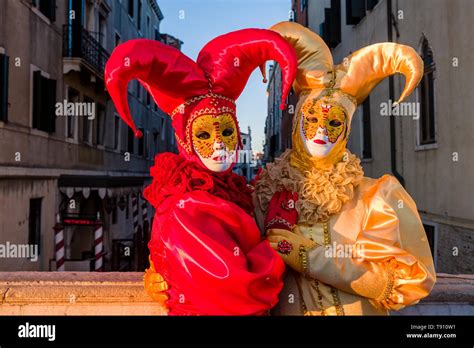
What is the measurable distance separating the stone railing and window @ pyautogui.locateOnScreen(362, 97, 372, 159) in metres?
9.63

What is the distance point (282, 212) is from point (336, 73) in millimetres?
929

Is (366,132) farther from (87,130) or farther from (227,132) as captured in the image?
(227,132)

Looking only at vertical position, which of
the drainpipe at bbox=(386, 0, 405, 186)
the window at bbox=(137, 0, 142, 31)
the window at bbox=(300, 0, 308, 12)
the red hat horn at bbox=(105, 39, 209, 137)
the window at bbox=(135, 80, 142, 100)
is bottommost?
the red hat horn at bbox=(105, 39, 209, 137)

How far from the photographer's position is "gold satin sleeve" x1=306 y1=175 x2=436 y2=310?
209 cm

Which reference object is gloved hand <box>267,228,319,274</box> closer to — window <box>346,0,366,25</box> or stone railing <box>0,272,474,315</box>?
stone railing <box>0,272,474,315</box>

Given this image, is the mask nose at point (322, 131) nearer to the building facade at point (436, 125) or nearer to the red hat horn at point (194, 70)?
the red hat horn at point (194, 70)

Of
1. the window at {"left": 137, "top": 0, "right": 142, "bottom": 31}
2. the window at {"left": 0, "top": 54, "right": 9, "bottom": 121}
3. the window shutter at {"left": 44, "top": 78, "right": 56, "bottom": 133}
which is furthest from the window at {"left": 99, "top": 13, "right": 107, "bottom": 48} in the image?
the window at {"left": 0, "top": 54, "right": 9, "bottom": 121}

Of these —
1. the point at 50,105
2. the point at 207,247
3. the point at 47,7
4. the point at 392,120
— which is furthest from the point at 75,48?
the point at 207,247

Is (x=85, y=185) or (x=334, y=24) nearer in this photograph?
(x=85, y=185)

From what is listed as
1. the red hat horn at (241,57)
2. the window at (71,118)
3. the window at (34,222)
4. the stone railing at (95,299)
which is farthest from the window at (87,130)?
the red hat horn at (241,57)

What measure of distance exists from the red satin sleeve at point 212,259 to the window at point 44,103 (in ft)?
27.3

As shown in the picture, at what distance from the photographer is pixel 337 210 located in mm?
2303

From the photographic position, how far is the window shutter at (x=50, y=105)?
948 cm
